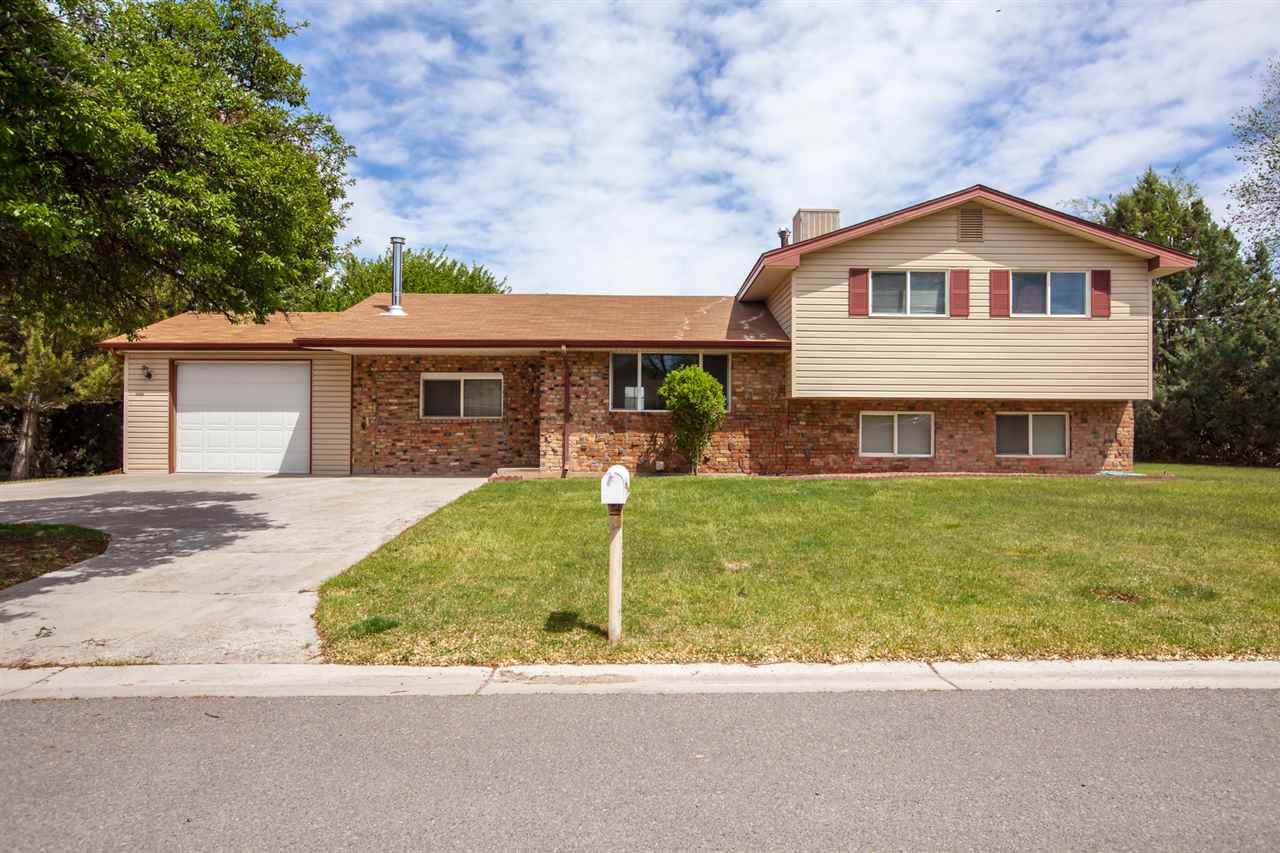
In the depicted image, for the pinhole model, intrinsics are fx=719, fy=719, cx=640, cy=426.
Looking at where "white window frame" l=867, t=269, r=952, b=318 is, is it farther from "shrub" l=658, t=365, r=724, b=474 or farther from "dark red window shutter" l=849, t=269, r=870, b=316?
"shrub" l=658, t=365, r=724, b=474

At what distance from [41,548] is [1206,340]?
103ft

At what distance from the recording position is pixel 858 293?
600 inches

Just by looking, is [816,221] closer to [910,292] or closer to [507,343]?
[910,292]

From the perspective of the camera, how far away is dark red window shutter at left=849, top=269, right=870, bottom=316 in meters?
15.2

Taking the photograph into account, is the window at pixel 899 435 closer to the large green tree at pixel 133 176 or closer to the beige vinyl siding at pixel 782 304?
the beige vinyl siding at pixel 782 304

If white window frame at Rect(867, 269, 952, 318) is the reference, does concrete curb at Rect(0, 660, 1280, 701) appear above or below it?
below

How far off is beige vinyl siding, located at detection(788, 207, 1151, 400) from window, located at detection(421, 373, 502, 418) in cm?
685

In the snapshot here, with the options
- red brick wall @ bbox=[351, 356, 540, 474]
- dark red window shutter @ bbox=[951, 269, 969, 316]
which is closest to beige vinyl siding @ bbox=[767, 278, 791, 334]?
dark red window shutter @ bbox=[951, 269, 969, 316]

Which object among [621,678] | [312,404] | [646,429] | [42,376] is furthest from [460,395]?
[621,678]

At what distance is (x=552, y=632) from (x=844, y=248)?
12.5 metres

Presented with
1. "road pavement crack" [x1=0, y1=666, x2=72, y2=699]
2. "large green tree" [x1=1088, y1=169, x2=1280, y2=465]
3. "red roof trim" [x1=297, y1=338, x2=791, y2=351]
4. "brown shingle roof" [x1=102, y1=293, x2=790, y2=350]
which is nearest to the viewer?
"road pavement crack" [x1=0, y1=666, x2=72, y2=699]

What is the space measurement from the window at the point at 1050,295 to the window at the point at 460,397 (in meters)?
11.5

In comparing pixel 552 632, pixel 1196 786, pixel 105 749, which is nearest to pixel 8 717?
pixel 105 749

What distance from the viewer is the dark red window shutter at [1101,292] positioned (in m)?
15.1
